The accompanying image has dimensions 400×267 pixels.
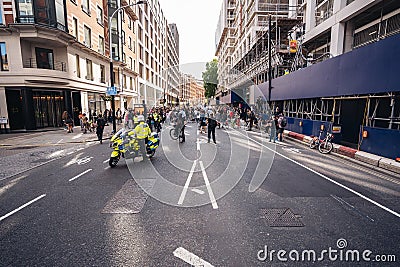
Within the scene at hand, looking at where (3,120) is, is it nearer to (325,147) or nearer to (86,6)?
(86,6)

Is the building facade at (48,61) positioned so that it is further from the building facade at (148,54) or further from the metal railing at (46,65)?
the building facade at (148,54)

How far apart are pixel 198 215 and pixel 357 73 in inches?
402

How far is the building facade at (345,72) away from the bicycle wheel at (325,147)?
1.15m

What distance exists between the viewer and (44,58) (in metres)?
18.7

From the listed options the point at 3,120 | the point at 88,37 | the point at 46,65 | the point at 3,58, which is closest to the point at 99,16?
the point at 88,37

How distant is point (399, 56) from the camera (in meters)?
7.87

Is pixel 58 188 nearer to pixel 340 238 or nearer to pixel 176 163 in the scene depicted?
pixel 176 163

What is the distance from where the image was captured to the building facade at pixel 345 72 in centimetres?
876

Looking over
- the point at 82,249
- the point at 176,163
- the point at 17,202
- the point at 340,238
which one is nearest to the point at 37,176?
the point at 17,202

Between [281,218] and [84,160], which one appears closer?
[281,218]

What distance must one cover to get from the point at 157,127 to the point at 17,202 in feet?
41.0

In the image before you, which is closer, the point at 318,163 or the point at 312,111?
the point at 318,163

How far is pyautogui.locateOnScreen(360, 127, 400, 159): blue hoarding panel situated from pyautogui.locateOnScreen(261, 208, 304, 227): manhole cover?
6280 millimetres

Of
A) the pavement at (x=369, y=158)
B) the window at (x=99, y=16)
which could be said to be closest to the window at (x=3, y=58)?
the window at (x=99, y=16)
